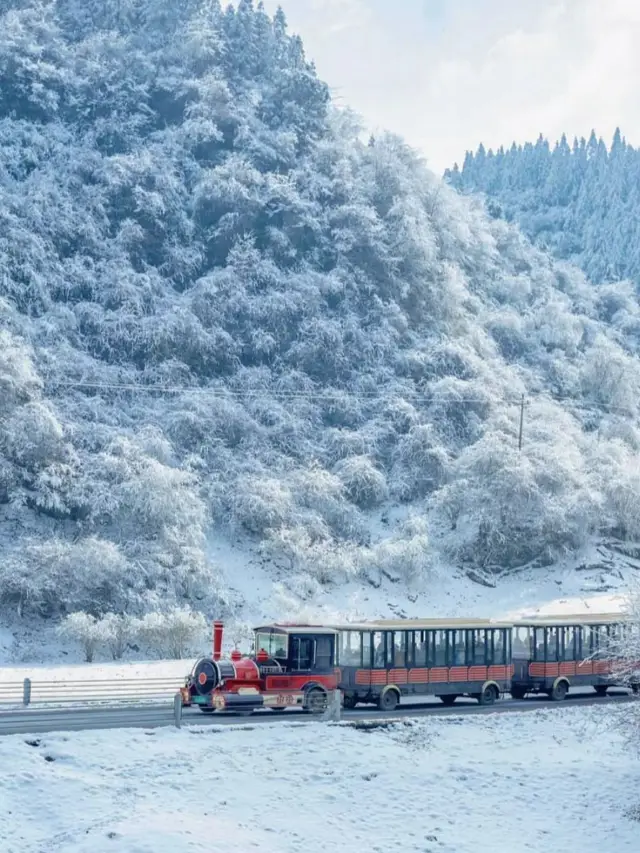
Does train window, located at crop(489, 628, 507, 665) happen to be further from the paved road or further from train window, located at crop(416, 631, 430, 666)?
train window, located at crop(416, 631, 430, 666)

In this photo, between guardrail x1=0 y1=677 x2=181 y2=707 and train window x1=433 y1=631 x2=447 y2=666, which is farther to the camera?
train window x1=433 y1=631 x2=447 y2=666

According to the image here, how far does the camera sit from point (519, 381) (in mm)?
71000

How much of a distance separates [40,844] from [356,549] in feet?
118

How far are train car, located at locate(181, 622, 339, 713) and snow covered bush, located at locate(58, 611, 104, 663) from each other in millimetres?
13402

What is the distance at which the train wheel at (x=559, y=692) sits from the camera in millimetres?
33906

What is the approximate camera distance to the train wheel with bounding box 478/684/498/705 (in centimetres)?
3209

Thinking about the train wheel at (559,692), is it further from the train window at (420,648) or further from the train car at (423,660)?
the train window at (420,648)

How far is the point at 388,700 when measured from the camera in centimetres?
2995

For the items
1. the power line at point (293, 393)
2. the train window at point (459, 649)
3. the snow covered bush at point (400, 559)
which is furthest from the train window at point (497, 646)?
the power line at point (293, 393)

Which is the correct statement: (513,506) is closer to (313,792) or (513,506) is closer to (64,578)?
(64,578)

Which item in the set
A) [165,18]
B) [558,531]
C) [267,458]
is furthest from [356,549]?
[165,18]

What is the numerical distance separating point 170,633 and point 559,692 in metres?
16.5

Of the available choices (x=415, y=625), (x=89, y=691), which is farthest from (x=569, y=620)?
(x=89, y=691)

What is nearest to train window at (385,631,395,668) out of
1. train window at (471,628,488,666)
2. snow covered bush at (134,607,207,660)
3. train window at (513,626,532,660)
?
train window at (471,628,488,666)
